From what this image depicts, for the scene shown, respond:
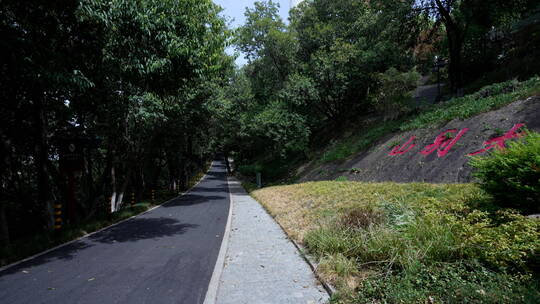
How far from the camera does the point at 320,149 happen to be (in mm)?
24500

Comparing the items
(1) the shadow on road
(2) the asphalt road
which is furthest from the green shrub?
(1) the shadow on road

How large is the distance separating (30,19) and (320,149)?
21.2 metres

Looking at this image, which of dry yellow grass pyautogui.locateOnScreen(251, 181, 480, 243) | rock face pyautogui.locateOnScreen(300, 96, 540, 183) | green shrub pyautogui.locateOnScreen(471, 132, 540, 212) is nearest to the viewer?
green shrub pyautogui.locateOnScreen(471, 132, 540, 212)

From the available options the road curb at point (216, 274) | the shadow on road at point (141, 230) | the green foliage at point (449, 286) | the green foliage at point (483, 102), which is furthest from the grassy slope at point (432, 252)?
the green foliage at point (483, 102)

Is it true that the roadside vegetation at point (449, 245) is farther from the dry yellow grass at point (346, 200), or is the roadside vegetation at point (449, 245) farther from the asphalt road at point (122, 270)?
the asphalt road at point (122, 270)

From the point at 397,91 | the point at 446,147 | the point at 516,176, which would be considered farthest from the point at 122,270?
the point at 397,91

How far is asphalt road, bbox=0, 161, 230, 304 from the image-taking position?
408 centimetres

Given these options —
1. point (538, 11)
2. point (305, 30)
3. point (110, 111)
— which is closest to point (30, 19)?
point (110, 111)

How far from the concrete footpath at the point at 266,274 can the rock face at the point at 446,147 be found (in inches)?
183

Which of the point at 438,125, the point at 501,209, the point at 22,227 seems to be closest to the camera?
the point at 501,209

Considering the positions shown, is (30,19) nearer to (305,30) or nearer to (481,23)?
(305,30)

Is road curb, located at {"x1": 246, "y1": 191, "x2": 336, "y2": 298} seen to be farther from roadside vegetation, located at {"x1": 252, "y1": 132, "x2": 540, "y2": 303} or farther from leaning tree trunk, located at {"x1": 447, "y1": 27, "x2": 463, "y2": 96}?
leaning tree trunk, located at {"x1": 447, "y1": 27, "x2": 463, "y2": 96}

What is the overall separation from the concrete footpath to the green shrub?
3276mm

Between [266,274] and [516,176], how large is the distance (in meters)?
4.20
